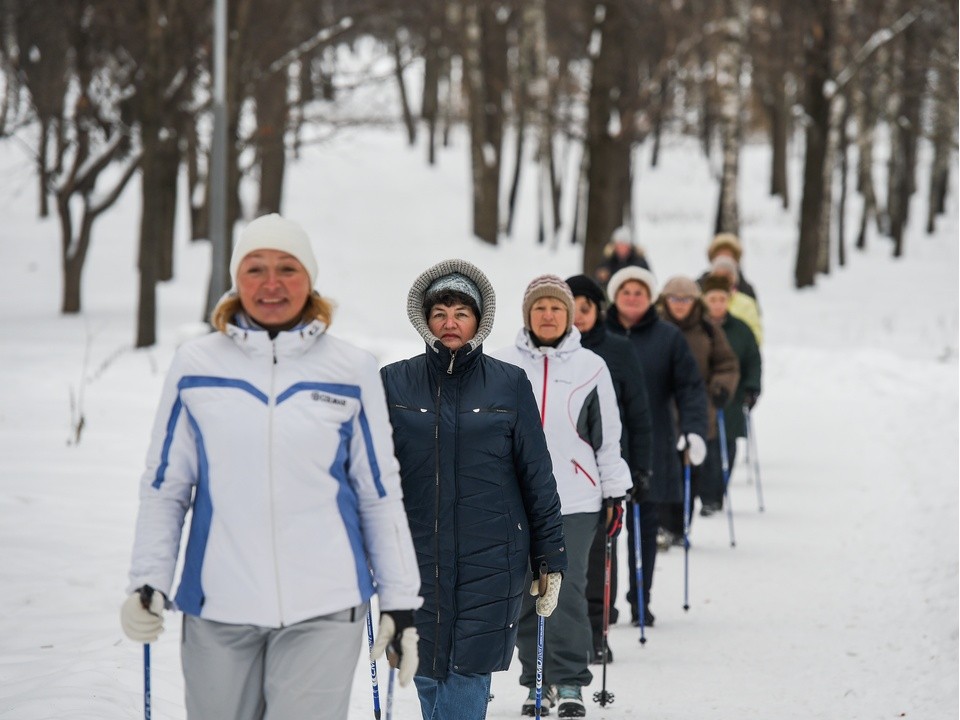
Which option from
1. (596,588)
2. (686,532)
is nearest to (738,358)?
(686,532)

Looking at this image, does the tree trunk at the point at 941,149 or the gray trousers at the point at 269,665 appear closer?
the gray trousers at the point at 269,665

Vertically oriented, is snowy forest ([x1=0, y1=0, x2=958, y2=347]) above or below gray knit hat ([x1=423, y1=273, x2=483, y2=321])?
above

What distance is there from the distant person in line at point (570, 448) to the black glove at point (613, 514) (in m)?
0.05

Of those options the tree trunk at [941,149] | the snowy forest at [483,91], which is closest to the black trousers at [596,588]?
the snowy forest at [483,91]

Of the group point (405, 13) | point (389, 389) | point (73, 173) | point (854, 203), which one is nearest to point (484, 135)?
point (405, 13)

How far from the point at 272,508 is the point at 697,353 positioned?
705 centimetres

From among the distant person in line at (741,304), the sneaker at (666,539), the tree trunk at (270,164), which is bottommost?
the sneaker at (666,539)

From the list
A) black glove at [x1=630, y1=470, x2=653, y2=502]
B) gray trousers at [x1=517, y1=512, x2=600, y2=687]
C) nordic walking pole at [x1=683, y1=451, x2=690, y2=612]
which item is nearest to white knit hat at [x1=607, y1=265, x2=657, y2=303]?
nordic walking pole at [x1=683, y1=451, x2=690, y2=612]

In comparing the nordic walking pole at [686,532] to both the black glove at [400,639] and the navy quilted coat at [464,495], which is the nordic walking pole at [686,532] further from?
the black glove at [400,639]

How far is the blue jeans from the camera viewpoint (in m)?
4.82

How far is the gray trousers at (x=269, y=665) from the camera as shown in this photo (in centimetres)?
361

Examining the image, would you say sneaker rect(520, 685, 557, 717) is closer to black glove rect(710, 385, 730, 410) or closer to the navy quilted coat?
the navy quilted coat

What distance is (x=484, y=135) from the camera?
32875 millimetres

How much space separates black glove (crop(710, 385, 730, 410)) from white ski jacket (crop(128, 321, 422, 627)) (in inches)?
267
